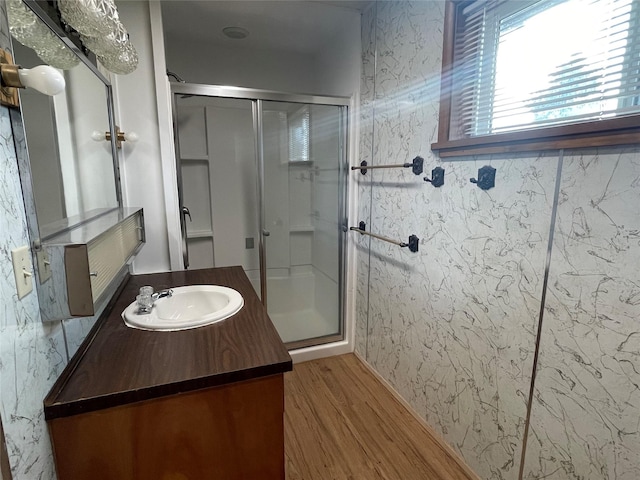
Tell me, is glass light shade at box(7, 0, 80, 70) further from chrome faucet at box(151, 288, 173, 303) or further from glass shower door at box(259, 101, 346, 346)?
glass shower door at box(259, 101, 346, 346)

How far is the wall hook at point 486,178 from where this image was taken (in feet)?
4.28

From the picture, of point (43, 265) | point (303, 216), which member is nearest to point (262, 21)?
point (303, 216)

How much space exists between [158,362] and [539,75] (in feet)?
5.04

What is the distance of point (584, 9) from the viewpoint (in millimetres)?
1022

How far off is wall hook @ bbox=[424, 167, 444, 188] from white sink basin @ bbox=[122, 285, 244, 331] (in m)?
1.03

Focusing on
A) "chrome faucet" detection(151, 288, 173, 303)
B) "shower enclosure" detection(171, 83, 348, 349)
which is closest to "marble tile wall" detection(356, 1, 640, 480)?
→ "shower enclosure" detection(171, 83, 348, 349)

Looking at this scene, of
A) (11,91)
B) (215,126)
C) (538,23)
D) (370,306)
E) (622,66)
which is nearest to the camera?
(11,91)

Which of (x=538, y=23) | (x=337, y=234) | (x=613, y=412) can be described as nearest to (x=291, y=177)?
Answer: (x=337, y=234)

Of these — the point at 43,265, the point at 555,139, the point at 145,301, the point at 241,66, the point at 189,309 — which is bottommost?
the point at 189,309

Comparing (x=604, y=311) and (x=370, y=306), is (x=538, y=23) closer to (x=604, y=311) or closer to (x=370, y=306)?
(x=604, y=311)

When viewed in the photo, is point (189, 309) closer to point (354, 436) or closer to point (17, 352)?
point (17, 352)

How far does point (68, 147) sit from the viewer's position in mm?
1094

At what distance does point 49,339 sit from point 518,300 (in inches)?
57.4

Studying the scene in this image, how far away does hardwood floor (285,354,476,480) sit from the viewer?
1591 millimetres
